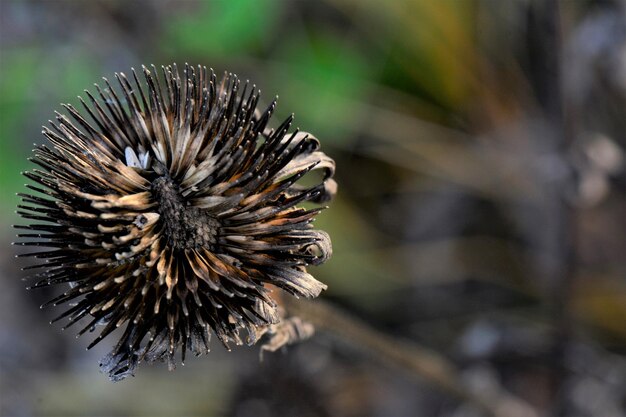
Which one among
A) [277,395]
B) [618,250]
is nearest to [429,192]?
[618,250]

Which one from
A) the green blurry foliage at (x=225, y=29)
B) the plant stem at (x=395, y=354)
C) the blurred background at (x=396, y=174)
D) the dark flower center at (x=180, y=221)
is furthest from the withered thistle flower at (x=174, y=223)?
the green blurry foliage at (x=225, y=29)

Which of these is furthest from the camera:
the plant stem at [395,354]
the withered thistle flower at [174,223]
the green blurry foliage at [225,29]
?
the green blurry foliage at [225,29]

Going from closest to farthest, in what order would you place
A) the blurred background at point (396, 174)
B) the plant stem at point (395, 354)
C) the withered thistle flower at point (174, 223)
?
the withered thistle flower at point (174, 223)
the plant stem at point (395, 354)
the blurred background at point (396, 174)

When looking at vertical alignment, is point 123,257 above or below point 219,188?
below

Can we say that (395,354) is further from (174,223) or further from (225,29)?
(225,29)

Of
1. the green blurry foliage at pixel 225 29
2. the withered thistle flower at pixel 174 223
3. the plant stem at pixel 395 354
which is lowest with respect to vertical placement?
the plant stem at pixel 395 354

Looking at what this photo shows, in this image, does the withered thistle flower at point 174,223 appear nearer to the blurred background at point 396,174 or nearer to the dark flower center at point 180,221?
the dark flower center at point 180,221

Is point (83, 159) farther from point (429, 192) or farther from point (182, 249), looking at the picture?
point (429, 192)
